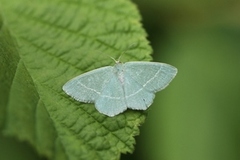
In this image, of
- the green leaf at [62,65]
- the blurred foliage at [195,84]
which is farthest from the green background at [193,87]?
the green leaf at [62,65]

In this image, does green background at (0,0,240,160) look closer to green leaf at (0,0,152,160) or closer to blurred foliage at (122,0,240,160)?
blurred foliage at (122,0,240,160)

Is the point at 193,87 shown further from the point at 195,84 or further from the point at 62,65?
the point at 62,65

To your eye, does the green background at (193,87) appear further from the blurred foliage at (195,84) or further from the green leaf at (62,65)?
the green leaf at (62,65)

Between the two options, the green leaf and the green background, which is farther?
the green background

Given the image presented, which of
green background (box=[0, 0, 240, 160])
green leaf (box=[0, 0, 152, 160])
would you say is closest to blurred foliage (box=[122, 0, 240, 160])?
green background (box=[0, 0, 240, 160])

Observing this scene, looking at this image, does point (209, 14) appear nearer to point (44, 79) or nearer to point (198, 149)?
point (198, 149)

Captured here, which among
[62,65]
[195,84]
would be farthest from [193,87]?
[62,65]
